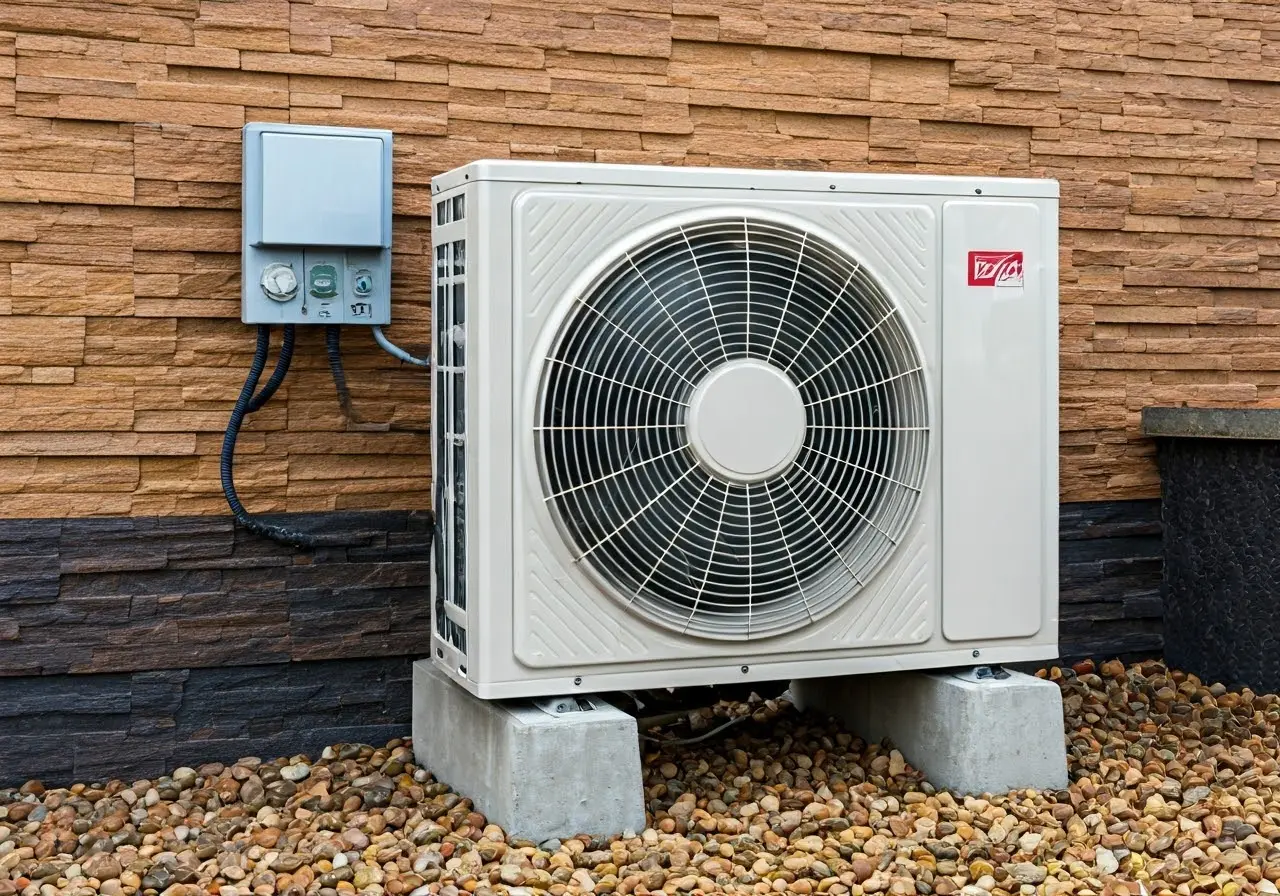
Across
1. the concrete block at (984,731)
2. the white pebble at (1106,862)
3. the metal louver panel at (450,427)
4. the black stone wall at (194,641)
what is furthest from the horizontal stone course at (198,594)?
the white pebble at (1106,862)

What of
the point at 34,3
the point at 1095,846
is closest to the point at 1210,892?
the point at 1095,846

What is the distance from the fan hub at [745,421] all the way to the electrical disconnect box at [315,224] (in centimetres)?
78

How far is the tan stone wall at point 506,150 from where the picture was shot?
2760mm

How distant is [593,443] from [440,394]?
393mm

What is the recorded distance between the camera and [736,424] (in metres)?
2.48

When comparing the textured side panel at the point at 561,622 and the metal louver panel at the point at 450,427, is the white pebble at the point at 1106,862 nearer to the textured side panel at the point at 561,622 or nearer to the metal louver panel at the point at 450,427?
the textured side panel at the point at 561,622

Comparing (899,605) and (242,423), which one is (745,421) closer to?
(899,605)

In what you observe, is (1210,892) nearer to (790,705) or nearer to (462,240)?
(790,705)

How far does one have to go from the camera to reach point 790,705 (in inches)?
128

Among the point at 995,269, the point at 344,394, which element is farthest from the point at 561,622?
the point at 995,269

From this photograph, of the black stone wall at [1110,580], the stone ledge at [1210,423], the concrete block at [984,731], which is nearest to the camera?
the concrete block at [984,731]

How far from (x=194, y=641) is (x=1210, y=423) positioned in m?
2.31

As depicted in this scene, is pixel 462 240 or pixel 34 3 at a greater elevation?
pixel 34 3

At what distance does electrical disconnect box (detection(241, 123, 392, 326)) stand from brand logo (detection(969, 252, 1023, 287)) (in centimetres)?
114
